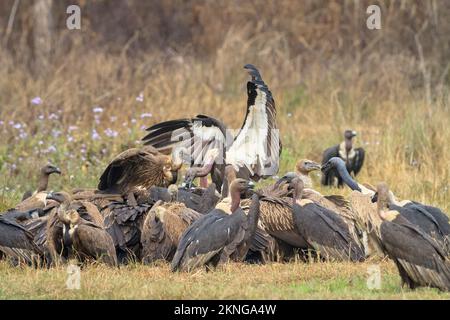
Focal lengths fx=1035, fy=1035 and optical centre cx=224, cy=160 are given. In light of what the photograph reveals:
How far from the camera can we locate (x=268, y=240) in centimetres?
857

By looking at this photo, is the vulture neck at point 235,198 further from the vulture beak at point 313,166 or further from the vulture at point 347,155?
the vulture at point 347,155

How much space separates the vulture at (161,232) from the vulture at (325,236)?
0.90 m

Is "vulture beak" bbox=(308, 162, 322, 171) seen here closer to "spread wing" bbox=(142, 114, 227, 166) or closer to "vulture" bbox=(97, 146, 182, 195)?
"spread wing" bbox=(142, 114, 227, 166)

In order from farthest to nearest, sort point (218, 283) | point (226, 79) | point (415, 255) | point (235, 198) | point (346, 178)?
point (226, 79) < point (346, 178) < point (235, 198) < point (218, 283) < point (415, 255)

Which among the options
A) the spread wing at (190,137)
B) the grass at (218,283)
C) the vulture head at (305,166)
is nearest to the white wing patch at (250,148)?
the spread wing at (190,137)

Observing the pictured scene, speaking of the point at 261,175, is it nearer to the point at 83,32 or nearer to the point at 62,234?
the point at 62,234

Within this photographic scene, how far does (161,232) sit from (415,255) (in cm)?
234

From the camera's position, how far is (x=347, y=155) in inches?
485

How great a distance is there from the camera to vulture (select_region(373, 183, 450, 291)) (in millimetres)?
6742

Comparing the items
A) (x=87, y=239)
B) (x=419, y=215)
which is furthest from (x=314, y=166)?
(x=87, y=239)

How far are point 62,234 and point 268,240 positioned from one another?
171 cm

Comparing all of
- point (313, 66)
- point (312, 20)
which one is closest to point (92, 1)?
point (312, 20)

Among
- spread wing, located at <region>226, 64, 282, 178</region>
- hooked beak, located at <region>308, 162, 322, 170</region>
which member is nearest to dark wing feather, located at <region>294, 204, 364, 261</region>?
hooked beak, located at <region>308, 162, 322, 170</region>

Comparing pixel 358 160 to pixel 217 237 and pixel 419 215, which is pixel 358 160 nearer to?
pixel 419 215
